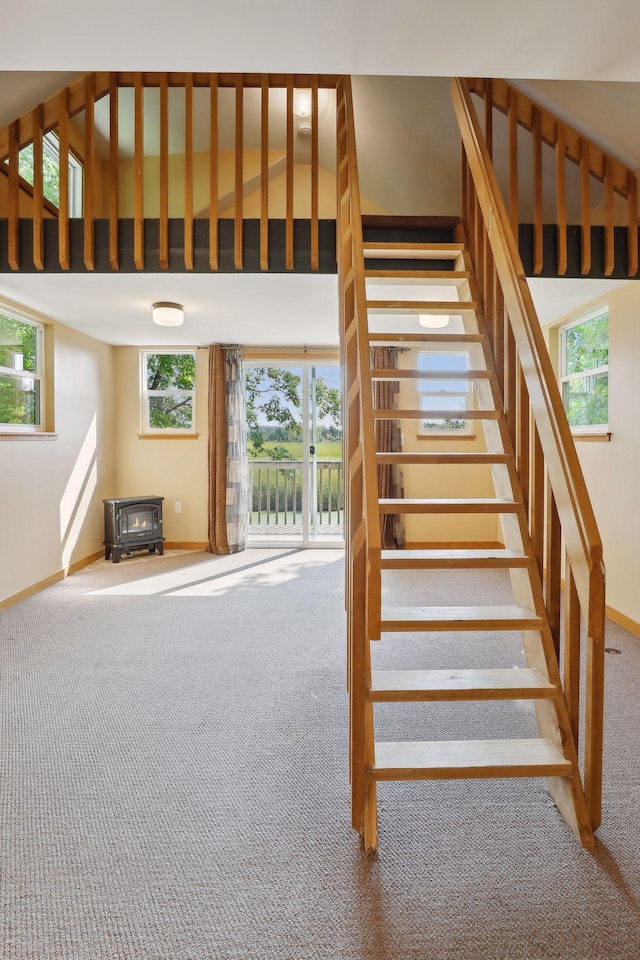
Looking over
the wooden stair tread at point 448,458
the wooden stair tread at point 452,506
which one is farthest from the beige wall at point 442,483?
the wooden stair tread at point 452,506

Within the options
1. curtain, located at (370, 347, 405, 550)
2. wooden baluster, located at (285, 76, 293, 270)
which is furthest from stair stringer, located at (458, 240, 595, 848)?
curtain, located at (370, 347, 405, 550)

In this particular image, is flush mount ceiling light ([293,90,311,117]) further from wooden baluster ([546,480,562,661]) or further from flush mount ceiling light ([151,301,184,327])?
wooden baluster ([546,480,562,661])

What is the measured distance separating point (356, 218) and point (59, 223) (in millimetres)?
1738

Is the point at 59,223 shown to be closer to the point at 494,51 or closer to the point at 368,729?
the point at 494,51

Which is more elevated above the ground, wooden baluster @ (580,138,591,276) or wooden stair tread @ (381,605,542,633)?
wooden baluster @ (580,138,591,276)

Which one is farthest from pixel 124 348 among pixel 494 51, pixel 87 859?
pixel 87 859

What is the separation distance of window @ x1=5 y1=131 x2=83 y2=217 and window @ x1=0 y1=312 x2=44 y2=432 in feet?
3.21

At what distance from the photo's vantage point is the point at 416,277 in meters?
2.93

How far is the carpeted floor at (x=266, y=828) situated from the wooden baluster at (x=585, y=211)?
7.28 ft

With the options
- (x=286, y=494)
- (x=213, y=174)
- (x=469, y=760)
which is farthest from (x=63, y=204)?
(x=286, y=494)

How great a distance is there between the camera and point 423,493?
603 centimetres

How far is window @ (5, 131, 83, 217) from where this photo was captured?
3961 millimetres

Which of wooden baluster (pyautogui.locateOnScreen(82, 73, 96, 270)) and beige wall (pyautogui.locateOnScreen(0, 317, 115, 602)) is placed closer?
wooden baluster (pyautogui.locateOnScreen(82, 73, 96, 270))

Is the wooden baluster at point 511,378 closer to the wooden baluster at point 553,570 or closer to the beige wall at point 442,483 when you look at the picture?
the wooden baluster at point 553,570
